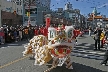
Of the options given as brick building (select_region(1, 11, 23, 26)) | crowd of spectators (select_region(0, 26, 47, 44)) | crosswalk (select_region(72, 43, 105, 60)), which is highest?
brick building (select_region(1, 11, 23, 26))

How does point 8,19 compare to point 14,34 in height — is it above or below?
above

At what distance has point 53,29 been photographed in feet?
27.8

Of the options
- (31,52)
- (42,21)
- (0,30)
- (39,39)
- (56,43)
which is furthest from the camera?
(42,21)

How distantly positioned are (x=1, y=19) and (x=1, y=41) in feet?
72.9

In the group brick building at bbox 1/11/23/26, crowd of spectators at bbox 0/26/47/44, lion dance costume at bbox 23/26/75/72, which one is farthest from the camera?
brick building at bbox 1/11/23/26

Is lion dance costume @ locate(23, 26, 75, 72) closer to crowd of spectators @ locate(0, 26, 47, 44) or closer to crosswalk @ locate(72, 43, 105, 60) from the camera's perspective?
crosswalk @ locate(72, 43, 105, 60)

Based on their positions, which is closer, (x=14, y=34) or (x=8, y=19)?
(x=14, y=34)

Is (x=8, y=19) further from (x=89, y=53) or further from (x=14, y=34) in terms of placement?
(x=89, y=53)

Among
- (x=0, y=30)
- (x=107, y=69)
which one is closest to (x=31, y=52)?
(x=107, y=69)

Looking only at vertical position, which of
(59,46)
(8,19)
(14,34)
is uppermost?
(8,19)

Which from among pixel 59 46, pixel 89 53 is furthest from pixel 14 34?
pixel 59 46

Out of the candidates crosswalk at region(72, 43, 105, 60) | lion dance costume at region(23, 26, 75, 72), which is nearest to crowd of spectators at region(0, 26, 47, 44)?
crosswalk at region(72, 43, 105, 60)

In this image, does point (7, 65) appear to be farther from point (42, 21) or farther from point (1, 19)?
point (42, 21)

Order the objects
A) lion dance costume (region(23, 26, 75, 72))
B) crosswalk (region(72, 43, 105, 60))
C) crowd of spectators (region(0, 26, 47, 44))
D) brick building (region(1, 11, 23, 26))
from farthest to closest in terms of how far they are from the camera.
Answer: brick building (region(1, 11, 23, 26))
crowd of spectators (region(0, 26, 47, 44))
crosswalk (region(72, 43, 105, 60))
lion dance costume (region(23, 26, 75, 72))
